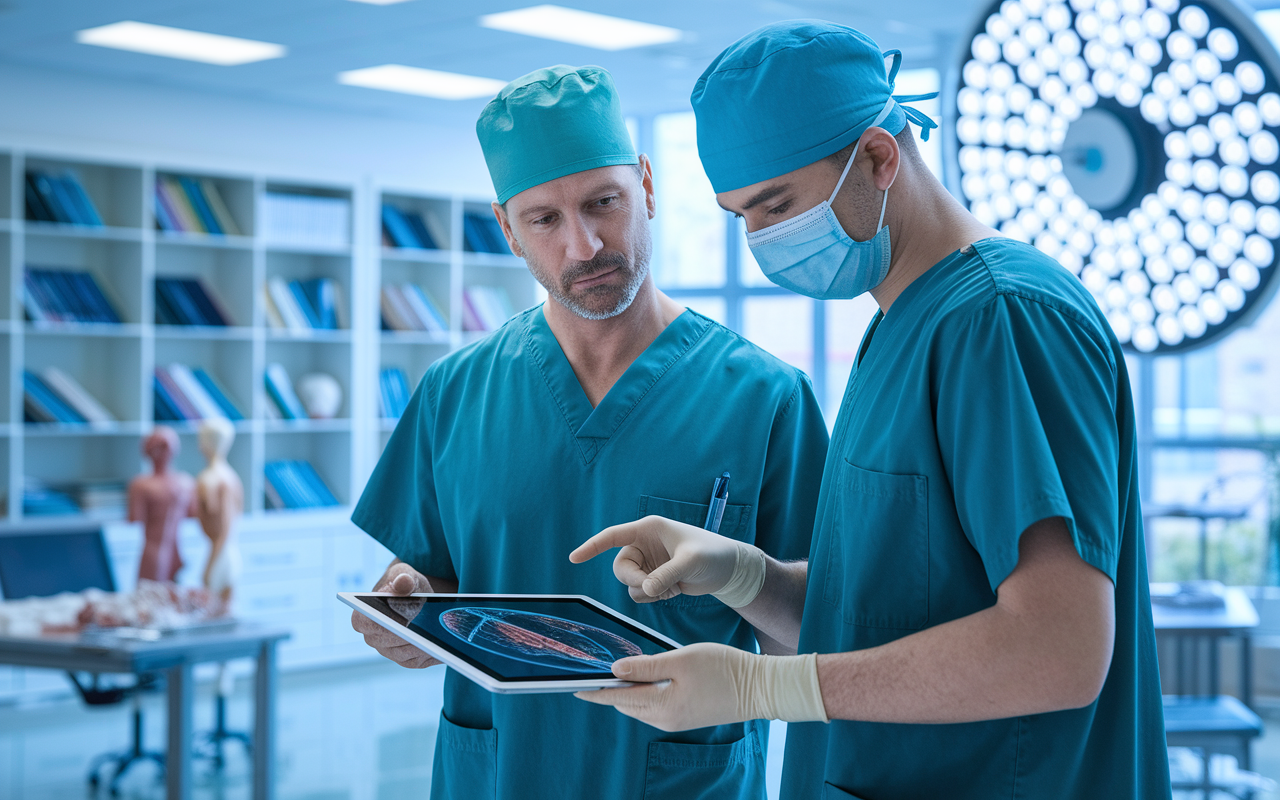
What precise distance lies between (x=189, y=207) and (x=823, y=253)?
5.22 metres

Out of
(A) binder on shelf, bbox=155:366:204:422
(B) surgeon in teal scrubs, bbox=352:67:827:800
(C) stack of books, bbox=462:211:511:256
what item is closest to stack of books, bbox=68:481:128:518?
(A) binder on shelf, bbox=155:366:204:422

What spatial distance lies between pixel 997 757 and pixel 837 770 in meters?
0.16

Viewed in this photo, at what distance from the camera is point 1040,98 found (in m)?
1.64

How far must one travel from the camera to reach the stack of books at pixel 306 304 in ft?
19.7

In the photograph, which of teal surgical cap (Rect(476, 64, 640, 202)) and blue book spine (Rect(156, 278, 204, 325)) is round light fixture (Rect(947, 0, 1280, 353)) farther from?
blue book spine (Rect(156, 278, 204, 325))

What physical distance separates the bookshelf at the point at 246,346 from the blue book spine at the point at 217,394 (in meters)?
0.06

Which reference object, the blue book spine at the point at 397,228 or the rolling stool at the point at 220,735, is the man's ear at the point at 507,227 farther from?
the blue book spine at the point at 397,228

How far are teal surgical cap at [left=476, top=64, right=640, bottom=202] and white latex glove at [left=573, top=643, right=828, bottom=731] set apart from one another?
28.5 inches

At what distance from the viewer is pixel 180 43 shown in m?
4.96

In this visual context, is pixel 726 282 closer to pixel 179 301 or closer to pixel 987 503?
pixel 179 301

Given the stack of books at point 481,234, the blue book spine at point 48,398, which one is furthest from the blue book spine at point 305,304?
the blue book spine at point 48,398

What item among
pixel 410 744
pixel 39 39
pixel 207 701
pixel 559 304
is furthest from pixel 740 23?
pixel 207 701

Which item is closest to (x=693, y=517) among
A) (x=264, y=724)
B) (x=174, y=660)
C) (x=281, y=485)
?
(x=174, y=660)

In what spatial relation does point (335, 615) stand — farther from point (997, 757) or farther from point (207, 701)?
point (997, 757)
